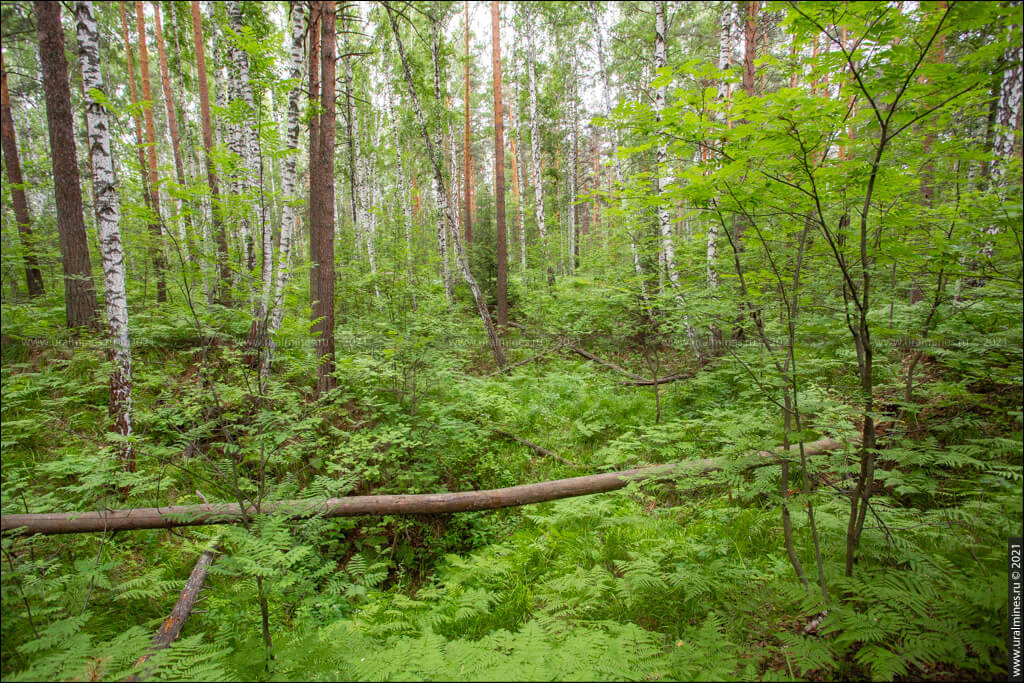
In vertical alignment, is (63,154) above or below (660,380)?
above

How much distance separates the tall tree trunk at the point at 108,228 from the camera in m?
4.68

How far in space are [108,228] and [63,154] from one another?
10.6 ft

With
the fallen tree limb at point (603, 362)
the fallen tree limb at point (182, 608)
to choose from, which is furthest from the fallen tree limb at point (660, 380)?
the fallen tree limb at point (182, 608)

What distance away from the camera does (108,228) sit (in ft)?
15.9

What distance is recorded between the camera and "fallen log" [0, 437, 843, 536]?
334 centimetres

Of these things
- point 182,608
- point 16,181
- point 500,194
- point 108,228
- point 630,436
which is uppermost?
point 500,194

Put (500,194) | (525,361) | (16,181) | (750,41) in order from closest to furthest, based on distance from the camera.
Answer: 1. (750,41)
2. (16,181)
3. (525,361)
4. (500,194)

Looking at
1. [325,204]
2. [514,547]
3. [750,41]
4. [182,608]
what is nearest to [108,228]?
[325,204]

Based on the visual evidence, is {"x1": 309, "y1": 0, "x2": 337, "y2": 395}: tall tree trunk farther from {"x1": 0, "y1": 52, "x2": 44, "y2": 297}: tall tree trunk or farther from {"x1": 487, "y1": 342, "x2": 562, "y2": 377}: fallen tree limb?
{"x1": 0, "y1": 52, "x2": 44, "y2": 297}: tall tree trunk

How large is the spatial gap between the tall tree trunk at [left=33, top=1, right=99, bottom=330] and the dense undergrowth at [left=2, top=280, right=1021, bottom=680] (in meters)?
0.96

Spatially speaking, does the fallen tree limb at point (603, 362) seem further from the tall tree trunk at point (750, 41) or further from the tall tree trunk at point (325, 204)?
the tall tree trunk at point (750, 41)

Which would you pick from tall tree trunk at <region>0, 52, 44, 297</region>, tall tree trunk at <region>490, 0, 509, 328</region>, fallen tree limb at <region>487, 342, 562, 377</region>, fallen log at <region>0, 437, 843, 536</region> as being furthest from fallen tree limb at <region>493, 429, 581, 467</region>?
tall tree trunk at <region>0, 52, 44, 297</region>

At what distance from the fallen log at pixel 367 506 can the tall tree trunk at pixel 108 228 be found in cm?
128

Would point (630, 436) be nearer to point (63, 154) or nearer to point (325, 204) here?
point (325, 204)
